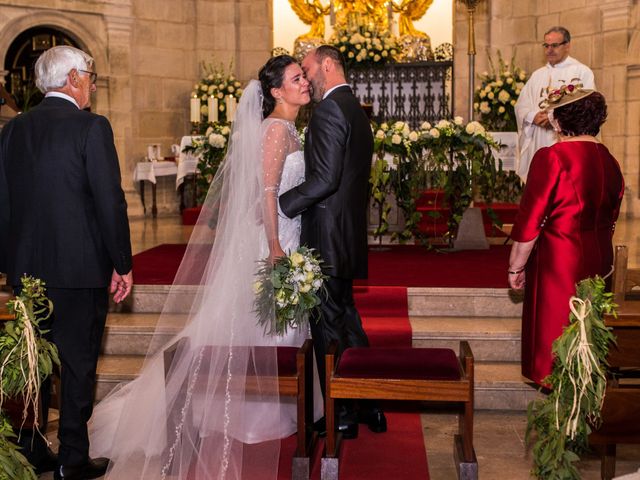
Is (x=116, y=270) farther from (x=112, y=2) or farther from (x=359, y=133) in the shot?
(x=112, y=2)

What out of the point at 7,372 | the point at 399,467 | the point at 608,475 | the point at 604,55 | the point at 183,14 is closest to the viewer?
the point at 7,372

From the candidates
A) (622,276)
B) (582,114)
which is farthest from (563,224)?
(582,114)

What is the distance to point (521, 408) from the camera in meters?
5.36

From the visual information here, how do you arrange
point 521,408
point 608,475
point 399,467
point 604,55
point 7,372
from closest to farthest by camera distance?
point 7,372 < point 608,475 < point 399,467 < point 521,408 < point 604,55

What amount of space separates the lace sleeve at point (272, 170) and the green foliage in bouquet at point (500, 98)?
788cm

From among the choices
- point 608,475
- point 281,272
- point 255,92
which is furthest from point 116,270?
point 608,475

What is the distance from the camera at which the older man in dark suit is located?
410 centimetres

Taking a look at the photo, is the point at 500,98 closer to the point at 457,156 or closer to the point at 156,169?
the point at 457,156

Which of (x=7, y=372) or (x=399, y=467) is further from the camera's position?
(x=399, y=467)

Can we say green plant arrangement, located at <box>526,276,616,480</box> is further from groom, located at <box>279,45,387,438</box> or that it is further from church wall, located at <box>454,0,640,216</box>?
church wall, located at <box>454,0,640,216</box>

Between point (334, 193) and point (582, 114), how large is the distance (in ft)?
4.37

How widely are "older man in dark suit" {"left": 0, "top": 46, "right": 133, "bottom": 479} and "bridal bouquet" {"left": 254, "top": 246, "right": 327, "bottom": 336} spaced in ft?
2.19

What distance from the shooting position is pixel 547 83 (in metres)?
7.97

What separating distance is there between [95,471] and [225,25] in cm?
1075
